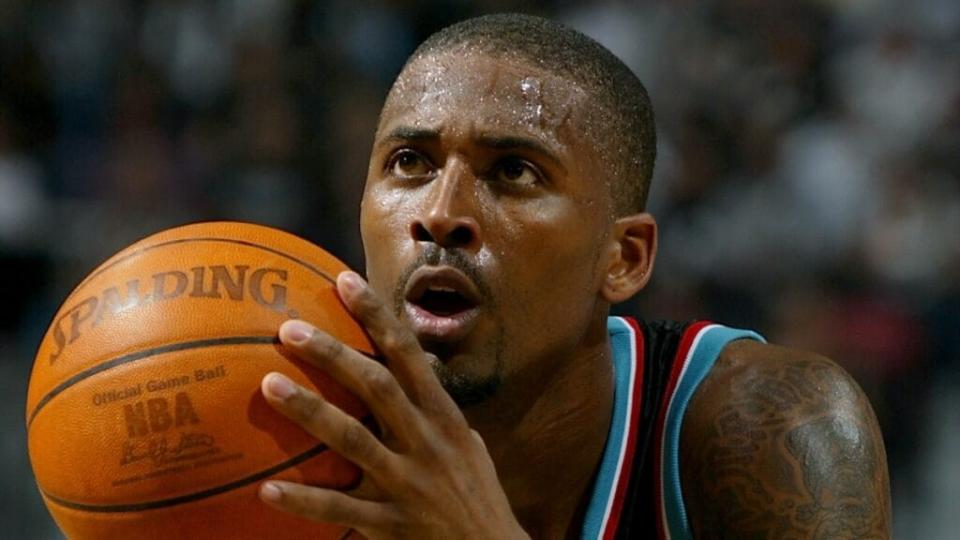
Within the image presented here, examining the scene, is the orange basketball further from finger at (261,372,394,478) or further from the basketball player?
the basketball player

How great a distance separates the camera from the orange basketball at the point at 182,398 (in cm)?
269

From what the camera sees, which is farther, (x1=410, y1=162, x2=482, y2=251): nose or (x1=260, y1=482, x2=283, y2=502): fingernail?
(x1=410, y1=162, x2=482, y2=251): nose

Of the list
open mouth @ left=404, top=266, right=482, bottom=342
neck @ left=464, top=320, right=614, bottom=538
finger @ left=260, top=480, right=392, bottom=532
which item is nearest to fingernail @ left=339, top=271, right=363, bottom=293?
finger @ left=260, top=480, right=392, bottom=532

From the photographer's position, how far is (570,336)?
142 inches

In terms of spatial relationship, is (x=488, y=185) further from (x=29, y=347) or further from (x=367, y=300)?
(x=29, y=347)

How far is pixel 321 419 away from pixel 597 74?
1402 mm

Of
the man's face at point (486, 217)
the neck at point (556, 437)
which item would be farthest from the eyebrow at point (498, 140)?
the neck at point (556, 437)

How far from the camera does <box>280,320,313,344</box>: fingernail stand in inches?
106

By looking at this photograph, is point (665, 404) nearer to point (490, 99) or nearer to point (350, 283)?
point (490, 99)

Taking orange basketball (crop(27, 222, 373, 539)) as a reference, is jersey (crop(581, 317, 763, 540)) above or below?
below

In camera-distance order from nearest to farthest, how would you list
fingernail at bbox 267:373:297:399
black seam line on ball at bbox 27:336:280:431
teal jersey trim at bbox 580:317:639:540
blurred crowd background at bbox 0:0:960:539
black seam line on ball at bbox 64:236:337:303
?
1. fingernail at bbox 267:373:297:399
2. black seam line on ball at bbox 27:336:280:431
3. black seam line on ball at bbox 64:236:337:303
4. teal jersey trim at bbox 580:317:639:540
5. blurred crowd background at bbox 0:0:960:539

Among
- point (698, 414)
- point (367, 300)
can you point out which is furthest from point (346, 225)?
point (367, 300)

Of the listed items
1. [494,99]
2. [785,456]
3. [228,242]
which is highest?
[494,99]
